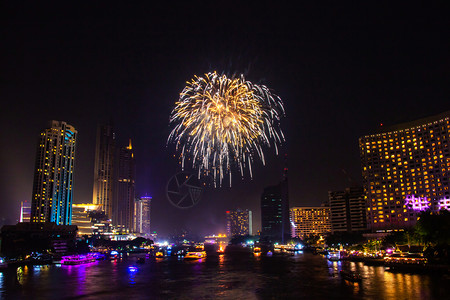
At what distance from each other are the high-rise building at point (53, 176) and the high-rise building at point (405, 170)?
141m

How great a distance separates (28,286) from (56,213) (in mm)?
134602

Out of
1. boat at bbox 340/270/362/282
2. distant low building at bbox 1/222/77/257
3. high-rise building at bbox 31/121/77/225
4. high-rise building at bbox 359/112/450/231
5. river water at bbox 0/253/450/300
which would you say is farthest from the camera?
high-rise building at bbox 31/121/77/225

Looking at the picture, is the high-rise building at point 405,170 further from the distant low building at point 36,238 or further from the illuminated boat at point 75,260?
the distant low building at point 36,238

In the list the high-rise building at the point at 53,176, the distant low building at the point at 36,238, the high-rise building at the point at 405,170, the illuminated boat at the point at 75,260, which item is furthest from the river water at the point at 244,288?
the high-rise building at the point at 53,176

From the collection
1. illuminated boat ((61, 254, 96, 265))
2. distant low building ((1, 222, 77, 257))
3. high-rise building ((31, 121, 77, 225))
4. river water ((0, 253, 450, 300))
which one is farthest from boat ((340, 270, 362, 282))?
high-rise building ((31, 121, 77, 225))

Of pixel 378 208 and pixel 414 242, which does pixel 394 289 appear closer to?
pixel 414 242

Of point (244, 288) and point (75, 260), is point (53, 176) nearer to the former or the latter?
point (75, 260)

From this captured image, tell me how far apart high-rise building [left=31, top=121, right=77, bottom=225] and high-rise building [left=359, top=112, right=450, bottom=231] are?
141 m

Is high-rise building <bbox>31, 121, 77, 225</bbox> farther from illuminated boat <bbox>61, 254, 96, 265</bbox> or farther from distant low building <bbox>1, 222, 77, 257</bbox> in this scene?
illuminated boat <bbox>61, 254, 96, 265</bbox>

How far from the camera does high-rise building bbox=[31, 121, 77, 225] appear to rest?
179m

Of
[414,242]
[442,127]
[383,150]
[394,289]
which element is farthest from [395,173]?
[394,289]

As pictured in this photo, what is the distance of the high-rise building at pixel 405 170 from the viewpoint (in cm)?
14750

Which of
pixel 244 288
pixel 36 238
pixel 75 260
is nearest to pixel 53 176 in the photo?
pixel 36 238

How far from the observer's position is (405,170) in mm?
159000
